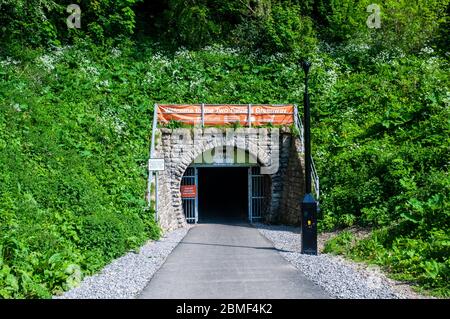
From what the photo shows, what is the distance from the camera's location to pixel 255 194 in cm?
2200

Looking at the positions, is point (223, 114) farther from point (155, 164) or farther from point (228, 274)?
point (228, 274)

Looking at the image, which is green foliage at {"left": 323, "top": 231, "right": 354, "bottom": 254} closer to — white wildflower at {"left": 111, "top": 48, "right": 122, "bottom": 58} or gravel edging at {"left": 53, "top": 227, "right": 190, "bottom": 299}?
gravel edging at {"left": 53, "top": 227, "right": 190, "bottom": 299}

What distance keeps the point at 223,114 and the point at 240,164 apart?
2440mm

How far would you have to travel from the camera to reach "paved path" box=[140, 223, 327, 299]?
25.1 feet

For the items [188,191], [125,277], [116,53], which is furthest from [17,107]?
[116,53]

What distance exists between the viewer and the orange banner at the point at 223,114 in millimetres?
20172

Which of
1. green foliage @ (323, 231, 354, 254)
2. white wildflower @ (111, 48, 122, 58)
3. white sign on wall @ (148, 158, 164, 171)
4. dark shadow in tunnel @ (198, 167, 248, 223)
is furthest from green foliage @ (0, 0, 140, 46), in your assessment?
green foliage @ (323, 231, 354, 254)

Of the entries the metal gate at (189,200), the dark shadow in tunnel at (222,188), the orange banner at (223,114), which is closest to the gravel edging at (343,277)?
the orange banner at (223,114)

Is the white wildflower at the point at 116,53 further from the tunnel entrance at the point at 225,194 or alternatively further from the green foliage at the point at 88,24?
the tunnel entrance at the point at 225,194

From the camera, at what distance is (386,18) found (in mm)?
28859

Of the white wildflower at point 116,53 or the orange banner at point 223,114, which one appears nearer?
the orange banner at point 223,114

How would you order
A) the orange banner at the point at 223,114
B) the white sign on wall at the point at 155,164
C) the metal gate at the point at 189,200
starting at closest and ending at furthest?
the white sign on wall at the point at 155,164, the orange banner at the point at 223,114, the metal gate at the point at 189,200
